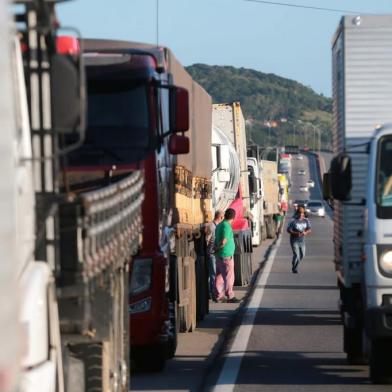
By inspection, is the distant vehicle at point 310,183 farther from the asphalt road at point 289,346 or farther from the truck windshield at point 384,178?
the truck windshield at point 384,178

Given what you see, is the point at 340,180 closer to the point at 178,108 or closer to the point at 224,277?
the point at 178,108

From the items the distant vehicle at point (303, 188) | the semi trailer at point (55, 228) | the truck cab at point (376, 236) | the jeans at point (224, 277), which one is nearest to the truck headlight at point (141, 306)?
the truck cab at point (376, 236)

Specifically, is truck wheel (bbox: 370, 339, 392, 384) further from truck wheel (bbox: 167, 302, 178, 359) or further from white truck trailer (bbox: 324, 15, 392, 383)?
truck wheel (bbox: 167, 302, 178, 359)

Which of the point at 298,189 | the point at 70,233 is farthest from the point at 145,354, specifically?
the point at 298,189

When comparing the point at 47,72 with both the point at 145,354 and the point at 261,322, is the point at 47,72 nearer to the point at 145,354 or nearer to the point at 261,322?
the point at 145,354

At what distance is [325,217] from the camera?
375 feet

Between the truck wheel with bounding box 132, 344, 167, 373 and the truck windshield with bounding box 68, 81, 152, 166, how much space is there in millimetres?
2252

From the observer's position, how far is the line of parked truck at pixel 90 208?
628 centimetres

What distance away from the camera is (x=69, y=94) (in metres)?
6.55

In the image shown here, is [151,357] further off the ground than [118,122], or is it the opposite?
[118,122]

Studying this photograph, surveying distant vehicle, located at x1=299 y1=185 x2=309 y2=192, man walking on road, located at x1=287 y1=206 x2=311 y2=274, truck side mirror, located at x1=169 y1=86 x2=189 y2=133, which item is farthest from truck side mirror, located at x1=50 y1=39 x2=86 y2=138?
distant vehicle, located at x1=299 y1=185 x2=309 y2=192

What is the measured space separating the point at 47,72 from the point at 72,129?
39.1 inches

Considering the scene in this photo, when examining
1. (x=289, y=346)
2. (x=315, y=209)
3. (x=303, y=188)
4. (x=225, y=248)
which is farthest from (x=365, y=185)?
(x=303, y=188)

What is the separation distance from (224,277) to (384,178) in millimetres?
11738
